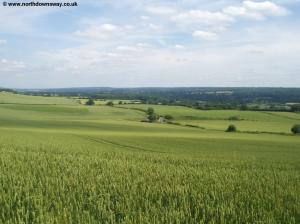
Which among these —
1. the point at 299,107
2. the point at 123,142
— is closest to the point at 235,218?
the point at 123,142

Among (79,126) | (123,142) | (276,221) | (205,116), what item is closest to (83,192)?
(276,221)

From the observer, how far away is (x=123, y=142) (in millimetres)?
34906

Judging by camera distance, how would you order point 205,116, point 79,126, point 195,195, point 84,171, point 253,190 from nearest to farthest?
point 195,195 → point 253,190 → point 84,171 → point 79,126 → point 205,116

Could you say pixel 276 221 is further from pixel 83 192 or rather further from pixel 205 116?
pixel 205 116

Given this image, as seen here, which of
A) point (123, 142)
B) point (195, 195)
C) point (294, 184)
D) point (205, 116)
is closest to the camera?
point (195, 195)

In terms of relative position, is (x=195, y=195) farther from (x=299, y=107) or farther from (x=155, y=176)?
(x=299, y=107)

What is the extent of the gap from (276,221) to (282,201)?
63.9 inches

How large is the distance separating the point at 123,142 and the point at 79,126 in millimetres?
23450

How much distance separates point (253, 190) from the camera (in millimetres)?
9891

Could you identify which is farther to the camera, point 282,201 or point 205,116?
point 205,116

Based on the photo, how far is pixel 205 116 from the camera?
83250mm

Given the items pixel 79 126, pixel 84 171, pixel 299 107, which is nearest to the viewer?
pixel 84 171

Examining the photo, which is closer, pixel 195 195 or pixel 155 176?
pixel 195 195

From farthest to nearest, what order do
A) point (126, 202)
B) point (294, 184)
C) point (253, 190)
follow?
point (294, 184) < point (253, 190) < point (126, 202)
